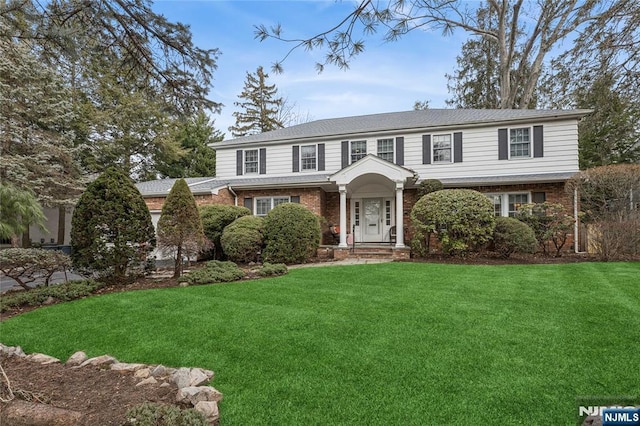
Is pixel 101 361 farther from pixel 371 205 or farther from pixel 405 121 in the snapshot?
pixel 405 121

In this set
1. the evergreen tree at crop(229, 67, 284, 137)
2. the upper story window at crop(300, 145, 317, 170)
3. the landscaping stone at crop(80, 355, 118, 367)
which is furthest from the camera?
the evergreen tree at crop(229, 67, 284, 137)

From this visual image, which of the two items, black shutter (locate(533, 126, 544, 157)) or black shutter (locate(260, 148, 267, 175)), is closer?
black shutter (locate(533, 126, 544, 157))

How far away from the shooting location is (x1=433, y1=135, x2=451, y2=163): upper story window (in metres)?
13.5

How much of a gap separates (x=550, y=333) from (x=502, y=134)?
1074cm

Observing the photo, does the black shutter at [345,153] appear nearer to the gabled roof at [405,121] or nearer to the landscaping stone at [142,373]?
the gabled roof at [405,121]

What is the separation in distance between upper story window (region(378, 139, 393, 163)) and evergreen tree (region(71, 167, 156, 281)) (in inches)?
382

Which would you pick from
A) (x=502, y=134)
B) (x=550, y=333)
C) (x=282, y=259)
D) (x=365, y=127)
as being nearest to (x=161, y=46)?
(x=550, y=333)

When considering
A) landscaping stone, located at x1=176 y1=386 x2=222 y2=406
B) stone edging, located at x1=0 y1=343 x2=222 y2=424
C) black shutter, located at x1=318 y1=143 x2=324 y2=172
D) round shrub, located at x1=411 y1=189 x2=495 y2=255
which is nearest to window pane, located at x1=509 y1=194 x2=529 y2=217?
round shrub, located at x1=411 y1=189 x2=495 y2=255

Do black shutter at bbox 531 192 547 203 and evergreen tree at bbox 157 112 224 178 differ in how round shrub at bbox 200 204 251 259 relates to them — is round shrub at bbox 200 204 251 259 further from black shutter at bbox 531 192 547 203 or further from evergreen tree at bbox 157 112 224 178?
evergreen tree at bbox 157 112 224 178

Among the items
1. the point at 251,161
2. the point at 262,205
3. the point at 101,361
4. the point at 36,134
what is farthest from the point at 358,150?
the point at 36,134

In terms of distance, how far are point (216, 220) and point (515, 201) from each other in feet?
35.7

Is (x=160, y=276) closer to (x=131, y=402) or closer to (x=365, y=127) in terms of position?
(x=131, y=402)

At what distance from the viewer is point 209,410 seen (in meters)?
2.52

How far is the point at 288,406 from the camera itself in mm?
2668
